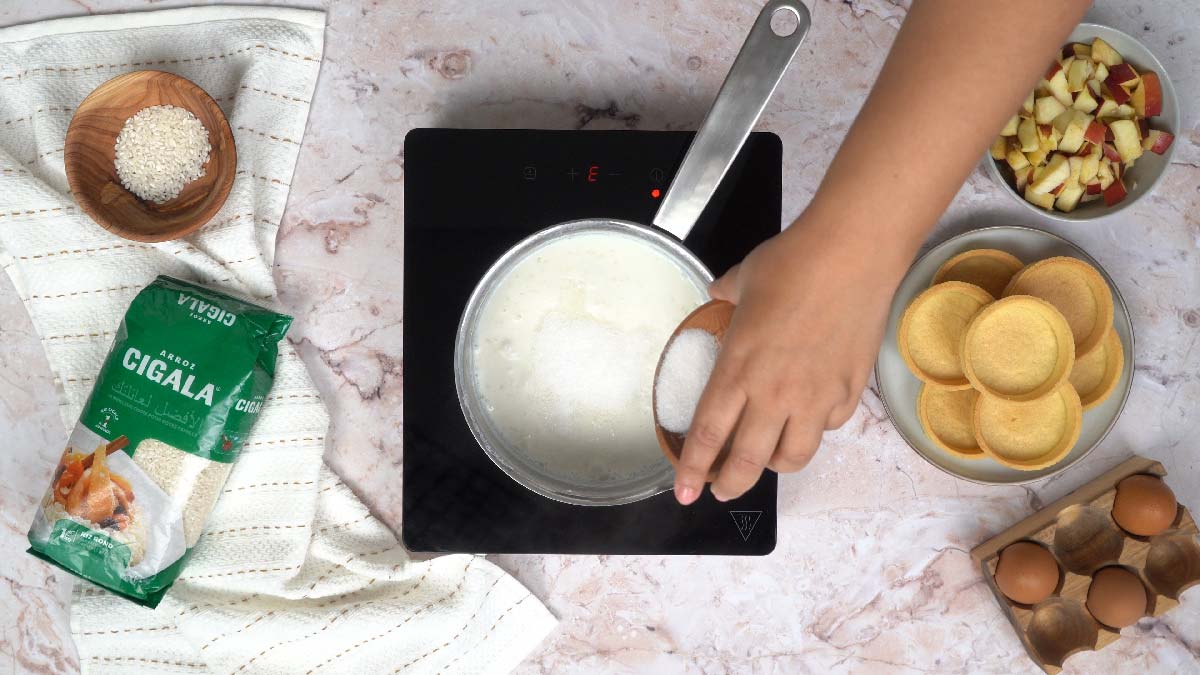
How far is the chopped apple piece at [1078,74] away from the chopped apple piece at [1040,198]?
0.31 ft

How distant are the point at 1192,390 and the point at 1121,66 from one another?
324mm

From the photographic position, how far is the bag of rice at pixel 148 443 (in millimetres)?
752

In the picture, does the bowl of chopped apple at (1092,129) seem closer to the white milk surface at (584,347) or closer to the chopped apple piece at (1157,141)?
the chopped apple piece at (1157,141)

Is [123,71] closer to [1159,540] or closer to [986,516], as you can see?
[986,516]

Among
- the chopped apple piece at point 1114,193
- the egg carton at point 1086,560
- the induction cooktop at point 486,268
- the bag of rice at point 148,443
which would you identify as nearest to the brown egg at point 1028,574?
the egg carton at point 1086,560

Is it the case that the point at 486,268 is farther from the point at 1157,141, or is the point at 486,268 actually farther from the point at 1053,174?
the point at 1157,141

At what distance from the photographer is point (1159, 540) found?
80cm

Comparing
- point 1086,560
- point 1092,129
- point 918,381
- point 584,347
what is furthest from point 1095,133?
point 584,347

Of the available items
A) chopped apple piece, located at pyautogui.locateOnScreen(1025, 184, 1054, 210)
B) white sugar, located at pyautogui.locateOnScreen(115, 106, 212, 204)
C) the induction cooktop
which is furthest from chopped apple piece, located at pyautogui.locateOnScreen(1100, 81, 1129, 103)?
white sugar, located at pyautogui.locateOnScreen(115, 106, 212, 204)

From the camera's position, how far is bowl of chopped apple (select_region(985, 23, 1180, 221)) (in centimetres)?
77

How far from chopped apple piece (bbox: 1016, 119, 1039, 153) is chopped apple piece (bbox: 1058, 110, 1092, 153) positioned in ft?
0.08

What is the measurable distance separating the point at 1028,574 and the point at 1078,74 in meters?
0.45

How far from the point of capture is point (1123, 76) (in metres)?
0.78

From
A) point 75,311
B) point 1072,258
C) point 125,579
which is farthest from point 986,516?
point 75,311
